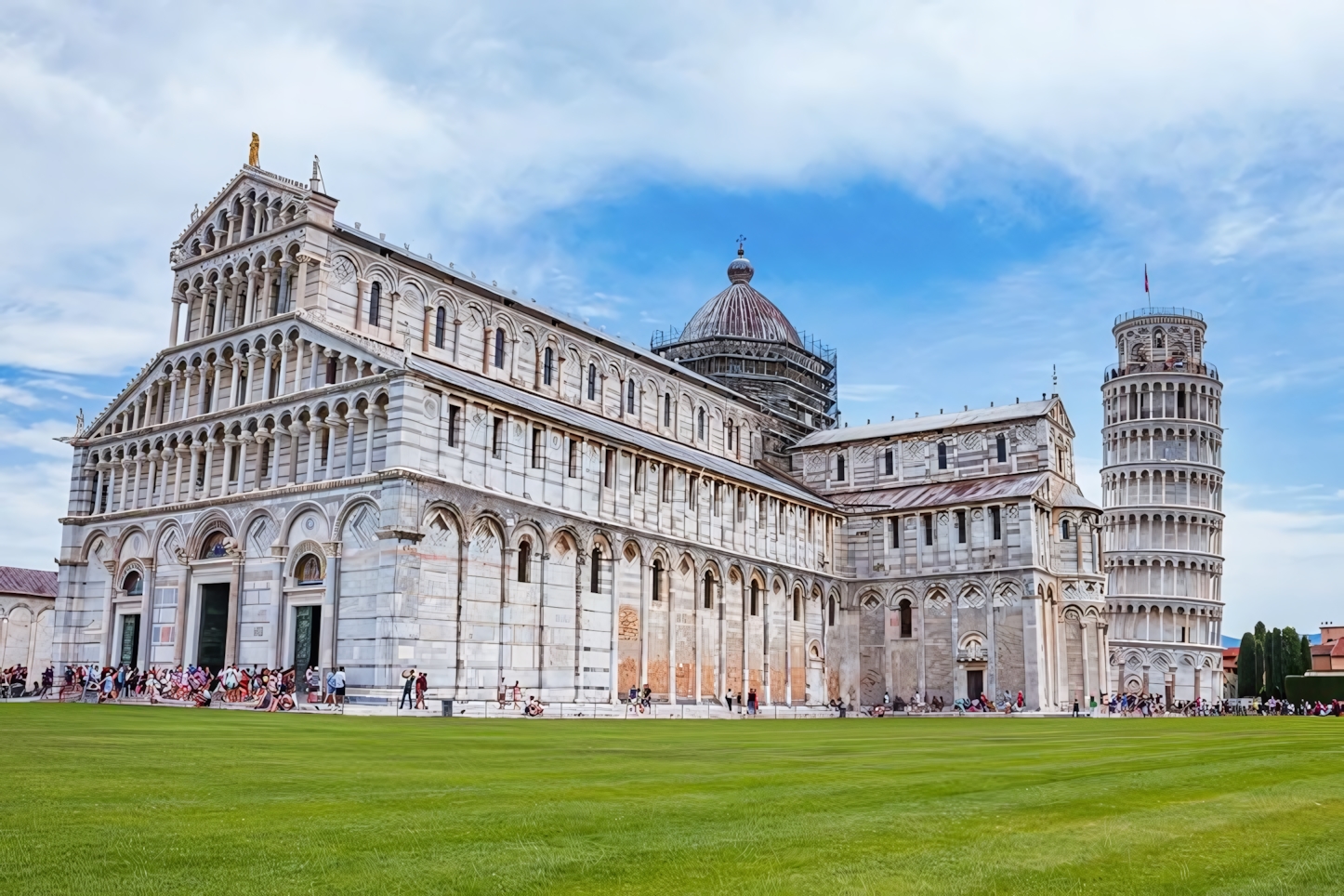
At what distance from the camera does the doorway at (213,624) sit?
145ft

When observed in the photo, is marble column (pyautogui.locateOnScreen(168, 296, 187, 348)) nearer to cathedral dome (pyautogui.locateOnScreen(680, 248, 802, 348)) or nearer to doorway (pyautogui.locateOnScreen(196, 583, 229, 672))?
doorway (pyautogui.locateOnScreen(196, 583, 229, 672))

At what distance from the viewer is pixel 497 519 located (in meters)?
42.4

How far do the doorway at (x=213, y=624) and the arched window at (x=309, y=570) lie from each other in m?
4.64

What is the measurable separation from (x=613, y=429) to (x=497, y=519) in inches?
478

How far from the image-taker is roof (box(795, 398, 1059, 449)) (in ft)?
221

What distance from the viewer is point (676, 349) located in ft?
268

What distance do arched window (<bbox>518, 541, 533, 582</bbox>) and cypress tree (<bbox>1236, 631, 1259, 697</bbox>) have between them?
8365 cm

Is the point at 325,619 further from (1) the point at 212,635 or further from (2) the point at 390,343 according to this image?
(2) the point at 390,343

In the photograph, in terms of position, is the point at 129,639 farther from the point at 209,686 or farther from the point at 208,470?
the point at 209,686

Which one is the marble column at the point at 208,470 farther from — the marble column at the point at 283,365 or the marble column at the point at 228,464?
the marble column at the point at 283,365

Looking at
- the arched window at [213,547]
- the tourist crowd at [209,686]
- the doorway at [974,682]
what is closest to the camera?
the tourist crowd at [209,686]

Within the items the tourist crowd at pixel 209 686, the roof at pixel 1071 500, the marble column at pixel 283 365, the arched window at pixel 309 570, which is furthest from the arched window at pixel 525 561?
the roof at pixel 1071 500

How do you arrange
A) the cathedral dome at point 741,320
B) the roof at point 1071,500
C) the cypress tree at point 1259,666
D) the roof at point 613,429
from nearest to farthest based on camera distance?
1. the roof at point 613,429
2. the roof at point 1071,500
3. the cathedral dome at point 741,320
4. the cypress tree at point 1259,666

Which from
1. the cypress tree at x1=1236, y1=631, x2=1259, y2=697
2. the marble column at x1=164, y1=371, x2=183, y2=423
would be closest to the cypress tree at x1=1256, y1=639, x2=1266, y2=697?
the cypress tree at x1=1236, y1=631, x2=1259, y2=697
